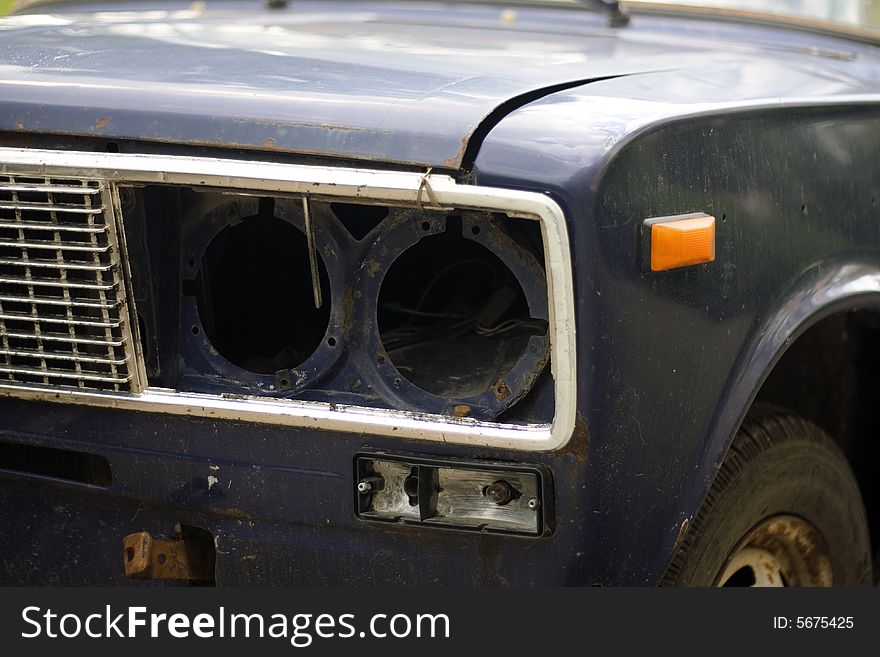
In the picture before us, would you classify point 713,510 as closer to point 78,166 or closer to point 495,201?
point 495,201

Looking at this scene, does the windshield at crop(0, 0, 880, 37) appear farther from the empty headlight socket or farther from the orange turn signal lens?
the empty headlight socket

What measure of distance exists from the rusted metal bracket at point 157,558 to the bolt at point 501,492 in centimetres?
59

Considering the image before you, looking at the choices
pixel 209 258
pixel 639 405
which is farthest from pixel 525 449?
pixel 209 258

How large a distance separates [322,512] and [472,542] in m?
0.25

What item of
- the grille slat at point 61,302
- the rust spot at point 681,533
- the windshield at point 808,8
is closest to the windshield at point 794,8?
the windshield at point 808,8

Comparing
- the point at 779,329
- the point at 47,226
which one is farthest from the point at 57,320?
the point at 779,329

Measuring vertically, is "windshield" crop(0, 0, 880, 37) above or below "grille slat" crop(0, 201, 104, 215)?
above

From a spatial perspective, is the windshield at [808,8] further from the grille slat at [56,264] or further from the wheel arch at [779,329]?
the grille slat at [56,264]

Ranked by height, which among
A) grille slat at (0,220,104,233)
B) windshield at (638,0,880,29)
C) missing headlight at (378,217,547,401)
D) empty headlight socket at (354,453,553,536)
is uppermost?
windshield at (638,0,880,29)

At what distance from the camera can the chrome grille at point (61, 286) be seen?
204 cm

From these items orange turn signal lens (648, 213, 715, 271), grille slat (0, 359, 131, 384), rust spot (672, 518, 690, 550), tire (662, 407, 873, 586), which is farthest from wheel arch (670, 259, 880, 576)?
grille slat (0, 359, 131, 384)

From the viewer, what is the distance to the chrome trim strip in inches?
72.2

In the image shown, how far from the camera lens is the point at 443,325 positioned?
7.91 ft

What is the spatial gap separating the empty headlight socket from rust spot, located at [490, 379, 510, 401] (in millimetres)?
112
